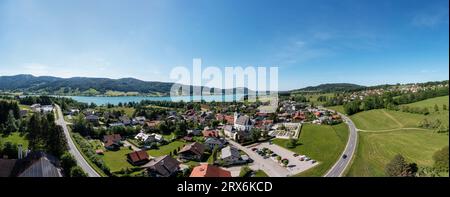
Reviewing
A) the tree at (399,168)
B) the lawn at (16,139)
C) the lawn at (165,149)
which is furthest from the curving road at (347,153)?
the lawn at (16,139)

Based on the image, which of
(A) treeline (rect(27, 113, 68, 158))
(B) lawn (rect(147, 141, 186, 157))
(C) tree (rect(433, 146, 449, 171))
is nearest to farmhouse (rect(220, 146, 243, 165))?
(B) lawn (rect(147, 141, 186, 157))

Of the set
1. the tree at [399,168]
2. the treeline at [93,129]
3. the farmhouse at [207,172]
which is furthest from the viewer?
the treeline at [93,129]

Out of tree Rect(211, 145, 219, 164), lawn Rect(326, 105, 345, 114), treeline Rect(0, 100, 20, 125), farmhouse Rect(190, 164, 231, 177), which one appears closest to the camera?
farmhouse Rect(190, 164, 231, 177)

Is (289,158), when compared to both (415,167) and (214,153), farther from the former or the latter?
(415,167)

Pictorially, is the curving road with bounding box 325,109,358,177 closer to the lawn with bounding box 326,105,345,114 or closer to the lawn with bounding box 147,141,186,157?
the lawn with bounding box 326,105,345,114

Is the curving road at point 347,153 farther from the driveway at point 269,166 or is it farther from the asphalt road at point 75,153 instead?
the asphalt road at point 75,153

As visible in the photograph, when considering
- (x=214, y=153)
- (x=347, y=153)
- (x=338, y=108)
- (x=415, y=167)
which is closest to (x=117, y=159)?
(x=214, y=153)
